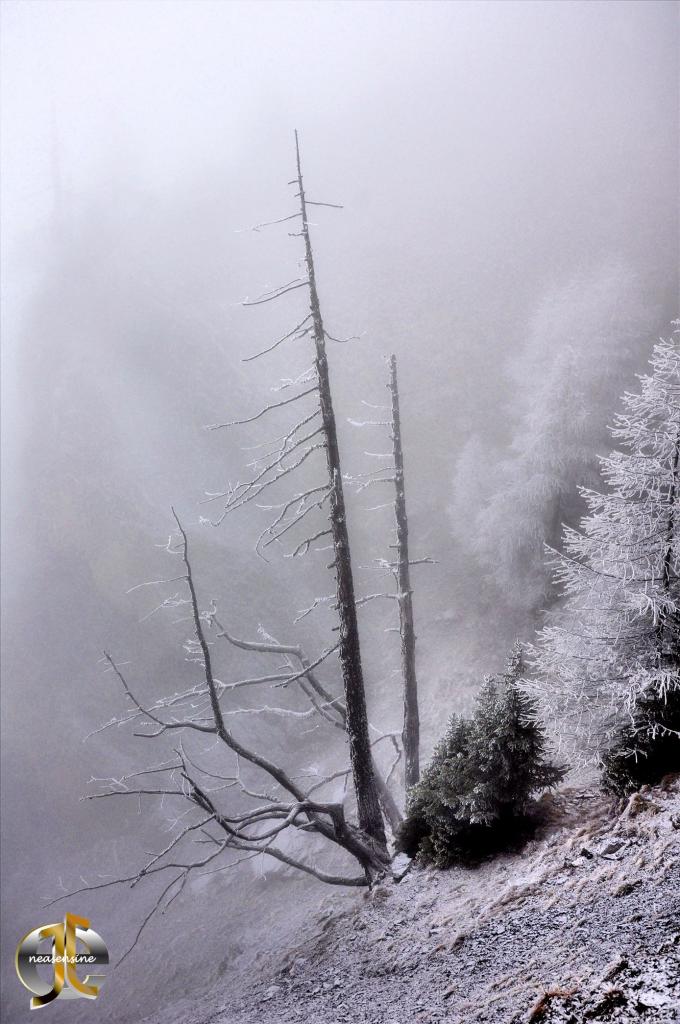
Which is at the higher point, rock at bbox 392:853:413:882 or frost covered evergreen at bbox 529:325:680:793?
frost covered evergreen at bbox 529:325:680:793

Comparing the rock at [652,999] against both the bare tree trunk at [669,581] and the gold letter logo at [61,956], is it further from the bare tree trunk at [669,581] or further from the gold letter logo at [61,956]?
the gold letter logo at [61,956]

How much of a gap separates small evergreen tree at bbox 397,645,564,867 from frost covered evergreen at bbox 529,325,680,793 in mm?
421

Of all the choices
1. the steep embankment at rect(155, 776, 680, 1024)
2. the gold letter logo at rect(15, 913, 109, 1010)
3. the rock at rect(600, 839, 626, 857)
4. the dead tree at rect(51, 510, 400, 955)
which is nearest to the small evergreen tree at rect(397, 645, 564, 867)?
the steep embankment at rect(155, 776, 680, 1024)

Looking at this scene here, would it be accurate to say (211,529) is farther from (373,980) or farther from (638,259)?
(638,259)

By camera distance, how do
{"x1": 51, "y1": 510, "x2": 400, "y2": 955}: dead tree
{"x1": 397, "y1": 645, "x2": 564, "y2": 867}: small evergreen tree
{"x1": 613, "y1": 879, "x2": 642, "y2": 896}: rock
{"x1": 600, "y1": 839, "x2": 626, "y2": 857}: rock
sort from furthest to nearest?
1. {"x1": 51, "y1": 510, "x2": 400, "y2": 955}: dead tree
2. {"x1": 397, "y1": 645, "x2": 564, "y2": 867}: small evergreen tree
3. {"x1": 600, "y1": 839, "x2": 626, "y2": 857}: rock
4. {"x1": 613, "y1": 879, "x2": 642, "y2": 896}: rock

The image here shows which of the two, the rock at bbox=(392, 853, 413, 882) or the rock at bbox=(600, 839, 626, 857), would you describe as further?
the rock at bbox=(392, 853, 413, 882)

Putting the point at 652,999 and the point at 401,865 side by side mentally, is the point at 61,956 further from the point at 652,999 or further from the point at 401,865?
the point at 652,999

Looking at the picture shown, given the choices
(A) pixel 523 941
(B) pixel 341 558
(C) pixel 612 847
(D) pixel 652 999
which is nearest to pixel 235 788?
(B) pixel 341 558

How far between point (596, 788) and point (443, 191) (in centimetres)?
2775

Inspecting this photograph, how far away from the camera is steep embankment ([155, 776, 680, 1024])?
3465 mm

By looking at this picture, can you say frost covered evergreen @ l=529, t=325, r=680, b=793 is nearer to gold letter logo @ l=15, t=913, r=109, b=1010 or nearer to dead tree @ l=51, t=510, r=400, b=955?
dead tree @ l=51, t=510, r=400, b=955

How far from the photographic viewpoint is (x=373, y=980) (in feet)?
17.7

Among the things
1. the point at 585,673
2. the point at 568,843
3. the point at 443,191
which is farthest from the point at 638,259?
the point at 568,843

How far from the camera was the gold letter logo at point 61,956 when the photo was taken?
673 cm
